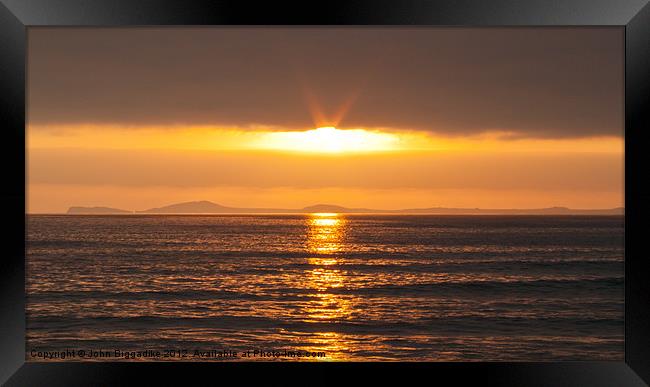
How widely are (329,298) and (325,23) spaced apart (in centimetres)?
1319

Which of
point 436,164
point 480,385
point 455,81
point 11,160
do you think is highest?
point 455,81

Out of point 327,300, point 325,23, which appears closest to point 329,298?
point 327,300

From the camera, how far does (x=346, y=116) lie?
31.1m

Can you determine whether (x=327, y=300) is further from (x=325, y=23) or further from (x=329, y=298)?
(x=325, y=23)

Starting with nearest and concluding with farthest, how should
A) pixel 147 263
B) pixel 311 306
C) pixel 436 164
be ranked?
pixel 311 306
pixel 147 263
pixel 436 164

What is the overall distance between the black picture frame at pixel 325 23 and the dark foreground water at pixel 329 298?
665cm

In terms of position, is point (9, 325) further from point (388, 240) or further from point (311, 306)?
point (388, 240)

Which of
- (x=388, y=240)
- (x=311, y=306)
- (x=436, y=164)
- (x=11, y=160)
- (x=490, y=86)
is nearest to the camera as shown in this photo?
(x=11, y=160)

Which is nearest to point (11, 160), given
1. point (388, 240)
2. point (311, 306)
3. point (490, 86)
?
point (311, 306)

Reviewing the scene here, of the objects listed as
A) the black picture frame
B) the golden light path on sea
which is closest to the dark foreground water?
the golden light path on sea

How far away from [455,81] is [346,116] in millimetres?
5420

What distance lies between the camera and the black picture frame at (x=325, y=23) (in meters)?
2.62

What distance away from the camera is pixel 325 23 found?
2.62 m

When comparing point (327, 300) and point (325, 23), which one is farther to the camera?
point (327, 300)
